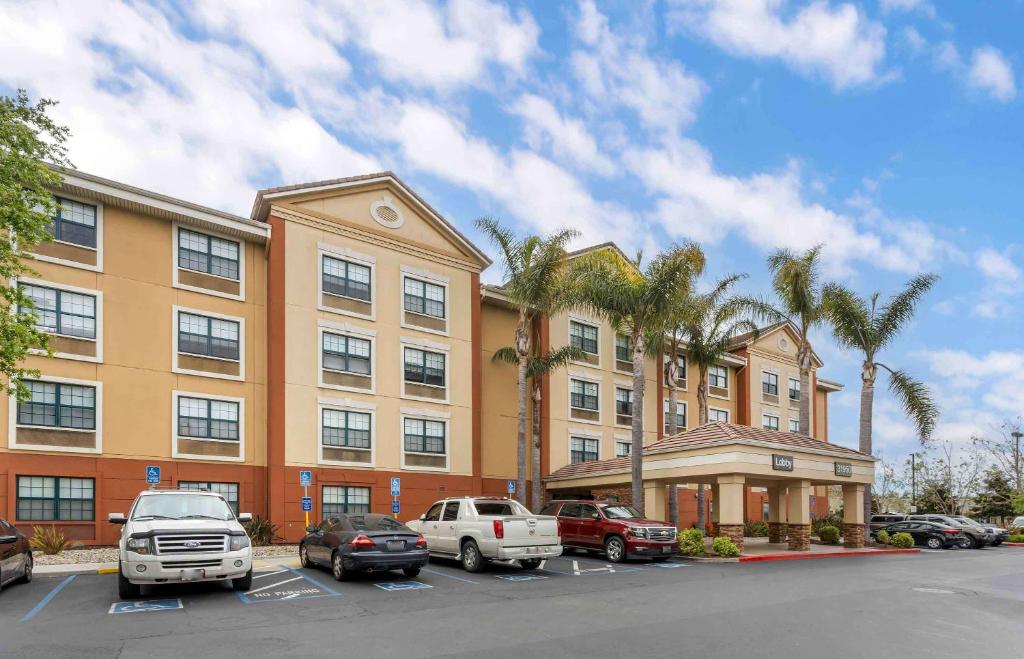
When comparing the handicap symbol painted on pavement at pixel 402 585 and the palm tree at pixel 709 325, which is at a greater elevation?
the palm tree at pixel 709 325

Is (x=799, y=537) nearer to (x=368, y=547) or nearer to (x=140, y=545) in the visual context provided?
(x=368, y=547)

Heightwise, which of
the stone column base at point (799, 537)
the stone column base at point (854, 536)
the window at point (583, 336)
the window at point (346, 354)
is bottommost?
the stone column base at point (854, 536)

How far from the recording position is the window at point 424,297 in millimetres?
34375

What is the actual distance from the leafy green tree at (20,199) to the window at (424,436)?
1598cm

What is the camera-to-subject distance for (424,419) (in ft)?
112

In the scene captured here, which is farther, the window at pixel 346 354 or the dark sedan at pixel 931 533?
the dark sedan at pixel 931 533

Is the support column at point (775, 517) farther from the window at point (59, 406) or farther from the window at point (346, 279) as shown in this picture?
the window at point (59, 406)

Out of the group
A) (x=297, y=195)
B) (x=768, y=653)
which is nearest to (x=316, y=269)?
(x=297, y=195)

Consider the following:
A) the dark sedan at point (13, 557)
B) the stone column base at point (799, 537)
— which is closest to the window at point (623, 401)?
the stone column base at point (799, 537)

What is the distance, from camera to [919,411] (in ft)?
120

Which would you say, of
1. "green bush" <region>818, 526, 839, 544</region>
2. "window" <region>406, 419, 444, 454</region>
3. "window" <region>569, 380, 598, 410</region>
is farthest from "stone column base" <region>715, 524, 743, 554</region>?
"window" <region>569, 380, 598, 410</region>

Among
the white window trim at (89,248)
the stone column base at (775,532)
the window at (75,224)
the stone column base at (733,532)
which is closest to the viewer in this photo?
the white window trim at (89,248)

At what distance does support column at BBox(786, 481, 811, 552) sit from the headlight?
23.3m

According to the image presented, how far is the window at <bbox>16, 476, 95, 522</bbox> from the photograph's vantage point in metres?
24.9
